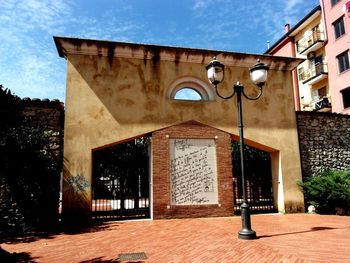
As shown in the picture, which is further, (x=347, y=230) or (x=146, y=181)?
(x=146, y=181)

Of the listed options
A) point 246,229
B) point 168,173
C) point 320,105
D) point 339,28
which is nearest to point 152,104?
point 168,173

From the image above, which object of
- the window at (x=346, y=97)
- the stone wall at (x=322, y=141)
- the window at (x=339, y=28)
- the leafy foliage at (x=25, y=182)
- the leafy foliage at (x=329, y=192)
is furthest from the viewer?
the window at (x=339, y=28)

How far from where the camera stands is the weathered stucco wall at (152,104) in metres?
10.8

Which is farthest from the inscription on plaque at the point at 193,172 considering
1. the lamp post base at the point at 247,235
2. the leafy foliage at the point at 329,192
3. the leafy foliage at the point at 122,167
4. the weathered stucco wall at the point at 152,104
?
the lamp post base at the point at 247,235

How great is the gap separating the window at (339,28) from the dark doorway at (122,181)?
2106 cm

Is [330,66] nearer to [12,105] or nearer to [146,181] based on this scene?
[146,181]

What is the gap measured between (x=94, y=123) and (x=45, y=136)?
1671mm

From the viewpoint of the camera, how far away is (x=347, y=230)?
8.29 metres

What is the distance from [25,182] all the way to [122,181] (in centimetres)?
376

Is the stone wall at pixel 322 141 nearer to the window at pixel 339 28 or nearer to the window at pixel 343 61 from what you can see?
the window at pixel 343 61

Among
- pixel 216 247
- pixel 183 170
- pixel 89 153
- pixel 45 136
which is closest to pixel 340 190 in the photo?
pixel 183 170

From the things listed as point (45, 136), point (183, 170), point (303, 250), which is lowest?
point (303, 250)

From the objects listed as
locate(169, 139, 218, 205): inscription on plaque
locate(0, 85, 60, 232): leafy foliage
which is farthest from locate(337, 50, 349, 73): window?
locate(0, 85, 60, 232): leafy foliage

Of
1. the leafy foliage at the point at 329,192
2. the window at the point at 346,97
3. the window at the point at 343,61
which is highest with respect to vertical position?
the window at the point at 343,61
